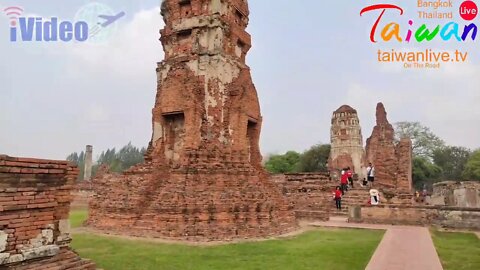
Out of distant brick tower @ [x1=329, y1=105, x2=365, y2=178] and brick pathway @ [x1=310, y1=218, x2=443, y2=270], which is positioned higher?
distant brick tower @ [x1=329, y1=105, x2=365, y2=178]

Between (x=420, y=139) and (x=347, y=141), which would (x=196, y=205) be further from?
(x=420, y=139)

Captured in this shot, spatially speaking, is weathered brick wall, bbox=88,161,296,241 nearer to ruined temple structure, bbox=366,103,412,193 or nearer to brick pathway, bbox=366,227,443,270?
brick pathway, bbox=366,227,443,270

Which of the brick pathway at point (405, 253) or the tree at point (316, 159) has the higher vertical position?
the tree at point (316, 159)

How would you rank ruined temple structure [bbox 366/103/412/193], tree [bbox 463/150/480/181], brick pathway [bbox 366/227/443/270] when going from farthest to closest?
tree [bbox 463/150/480/181] < ruined temple structure [bbox 366/103/412/193] < brick pathway [bbox 366/227/443/270]

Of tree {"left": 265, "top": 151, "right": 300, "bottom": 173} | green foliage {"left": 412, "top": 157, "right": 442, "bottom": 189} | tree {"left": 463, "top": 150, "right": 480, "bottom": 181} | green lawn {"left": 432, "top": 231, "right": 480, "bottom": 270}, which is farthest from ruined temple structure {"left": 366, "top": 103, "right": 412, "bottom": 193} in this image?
tree {"left": 265, "top": 151, "right": 300, "bottom": 173}

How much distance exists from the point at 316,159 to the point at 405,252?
46252mm

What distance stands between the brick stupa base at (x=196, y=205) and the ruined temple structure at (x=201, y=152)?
3 centimetres

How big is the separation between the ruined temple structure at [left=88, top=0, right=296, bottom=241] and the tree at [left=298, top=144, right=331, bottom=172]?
132 ft

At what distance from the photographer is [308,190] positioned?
20.1 metres

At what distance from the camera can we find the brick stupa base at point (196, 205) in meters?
10.5

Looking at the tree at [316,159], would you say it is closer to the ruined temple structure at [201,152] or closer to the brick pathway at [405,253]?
the ruined temple structure at [201,152]

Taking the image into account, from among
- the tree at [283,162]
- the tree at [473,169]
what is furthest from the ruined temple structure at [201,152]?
the tree at [283,162]

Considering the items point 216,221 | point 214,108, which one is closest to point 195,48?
point 214,108

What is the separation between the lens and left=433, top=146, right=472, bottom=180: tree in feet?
175
